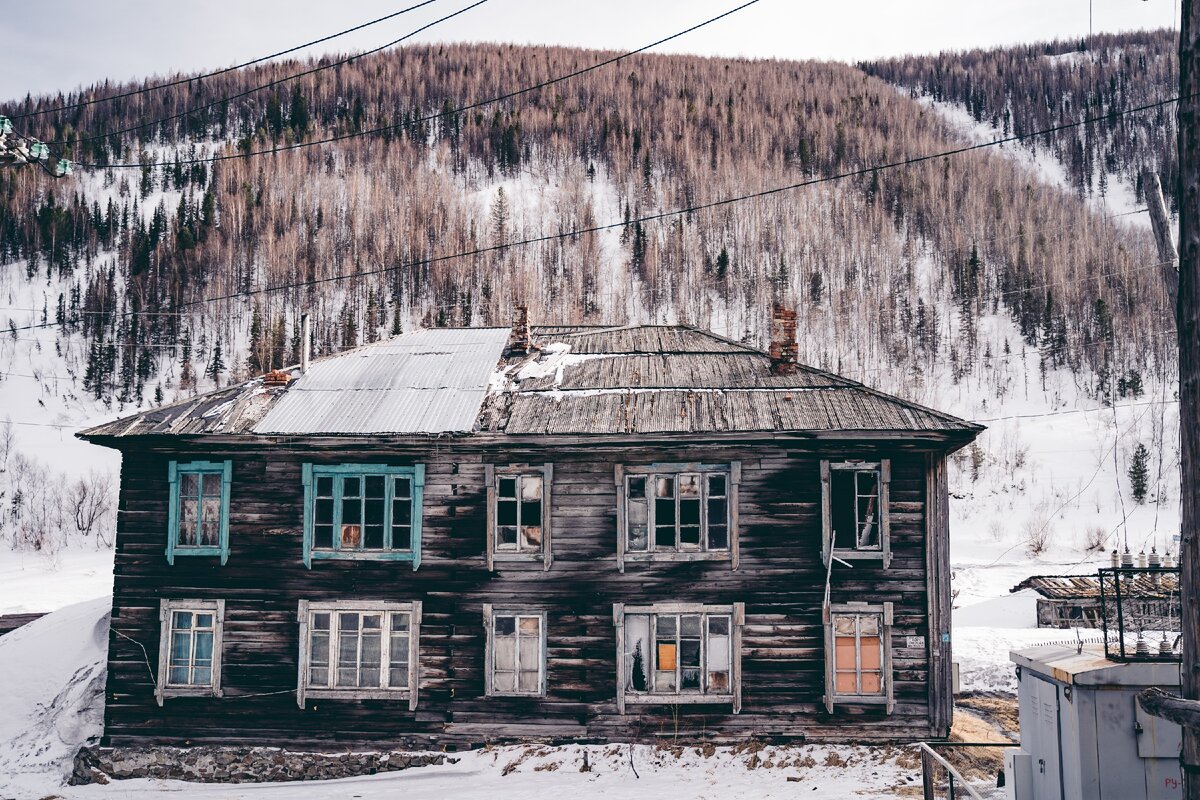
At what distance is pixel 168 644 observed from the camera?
54.0 ft

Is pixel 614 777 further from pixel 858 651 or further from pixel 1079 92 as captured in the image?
pixel 1079 92

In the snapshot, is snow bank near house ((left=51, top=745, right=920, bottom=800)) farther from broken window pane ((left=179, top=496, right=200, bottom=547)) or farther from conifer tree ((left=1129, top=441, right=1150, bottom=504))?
conifer tree ((left=1129, top=441, right=1150, bottom=504))

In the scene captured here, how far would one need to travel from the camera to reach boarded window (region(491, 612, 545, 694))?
16.2 m

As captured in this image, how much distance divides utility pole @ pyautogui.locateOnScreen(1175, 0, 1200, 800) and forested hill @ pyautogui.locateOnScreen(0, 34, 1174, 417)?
2885 inches

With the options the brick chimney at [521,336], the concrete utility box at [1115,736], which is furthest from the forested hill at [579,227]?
the concrete utility box at [1115,736]

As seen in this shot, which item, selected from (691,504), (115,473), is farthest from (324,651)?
(115,473)

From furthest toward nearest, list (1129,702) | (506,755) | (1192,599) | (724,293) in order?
(724,293) → (506,755) → (1129,702) → (1192,599)

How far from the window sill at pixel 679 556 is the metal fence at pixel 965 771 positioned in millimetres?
4496

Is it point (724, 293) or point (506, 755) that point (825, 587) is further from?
point (724, 293)

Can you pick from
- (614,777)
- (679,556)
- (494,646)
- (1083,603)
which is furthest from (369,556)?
(1083,603)

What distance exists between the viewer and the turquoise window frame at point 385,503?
1644 centimetres

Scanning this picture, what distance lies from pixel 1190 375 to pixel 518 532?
12.6 metres

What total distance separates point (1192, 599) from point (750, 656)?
11397 mm

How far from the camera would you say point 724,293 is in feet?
321
